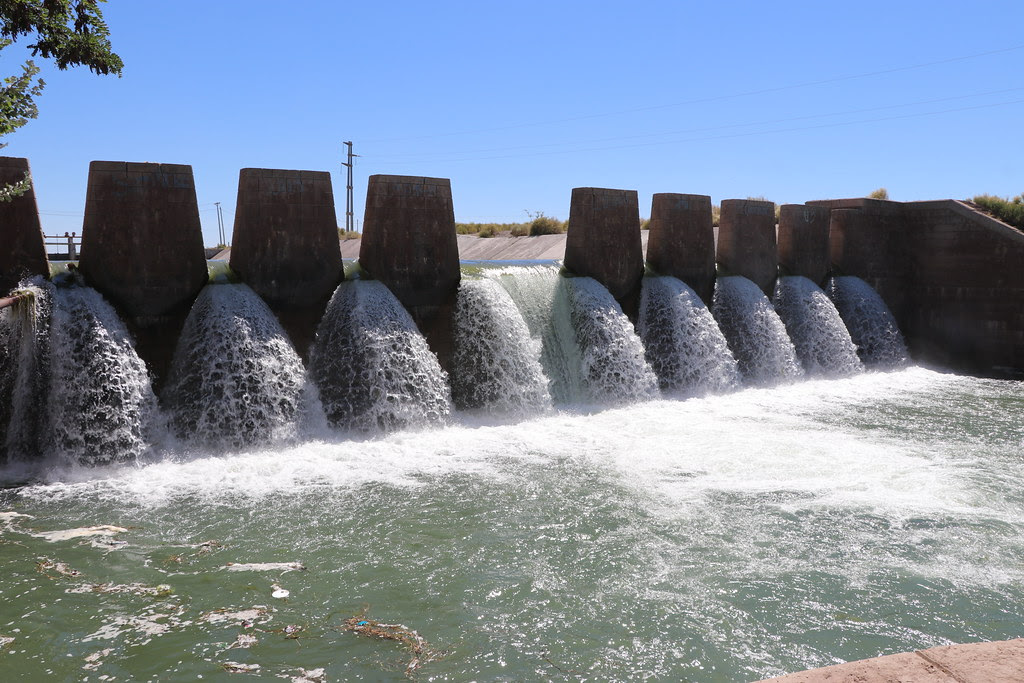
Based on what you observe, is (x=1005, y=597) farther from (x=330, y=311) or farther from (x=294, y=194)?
(x=294, y=194)

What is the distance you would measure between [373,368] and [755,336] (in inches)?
260

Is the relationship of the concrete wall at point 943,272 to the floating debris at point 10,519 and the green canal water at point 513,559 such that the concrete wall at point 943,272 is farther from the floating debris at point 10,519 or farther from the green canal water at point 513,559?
the floating debris at point 10,519

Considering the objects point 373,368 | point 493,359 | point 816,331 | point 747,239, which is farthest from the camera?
point 747,239

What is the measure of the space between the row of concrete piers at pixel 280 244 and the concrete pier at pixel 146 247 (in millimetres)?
11

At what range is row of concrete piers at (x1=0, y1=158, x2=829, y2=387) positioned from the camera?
28.0 ft

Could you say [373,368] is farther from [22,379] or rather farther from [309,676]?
[309,676]

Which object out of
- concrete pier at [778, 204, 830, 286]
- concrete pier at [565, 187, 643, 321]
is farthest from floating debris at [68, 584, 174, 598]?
concrete pier at [778, 204, 830, 286]

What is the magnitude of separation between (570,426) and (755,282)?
6.28 m

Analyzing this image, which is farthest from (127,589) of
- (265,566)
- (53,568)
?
(265,566)

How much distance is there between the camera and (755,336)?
12.7 metres

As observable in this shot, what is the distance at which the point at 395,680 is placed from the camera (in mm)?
3803

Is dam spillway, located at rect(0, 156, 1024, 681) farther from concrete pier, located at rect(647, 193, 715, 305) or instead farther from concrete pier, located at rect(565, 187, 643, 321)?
concrete pier, located at rect(647, 193, 715, 305)

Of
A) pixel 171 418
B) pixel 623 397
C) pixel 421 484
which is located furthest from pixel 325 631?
pixel 623 397

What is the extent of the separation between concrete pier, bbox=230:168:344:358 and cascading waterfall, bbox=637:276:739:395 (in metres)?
4.82
